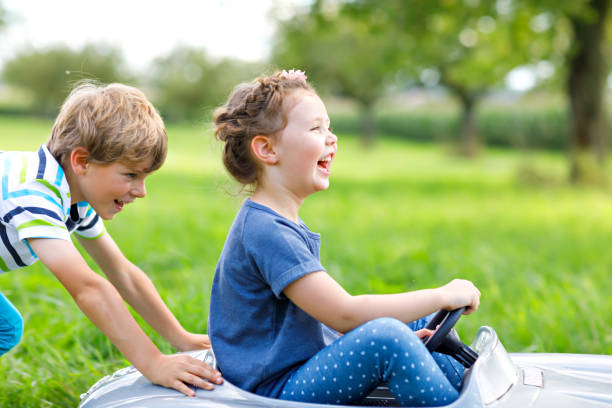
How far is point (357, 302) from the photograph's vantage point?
1.97m

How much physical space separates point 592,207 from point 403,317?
29.2 feet

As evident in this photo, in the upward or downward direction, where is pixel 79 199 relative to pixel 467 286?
upward

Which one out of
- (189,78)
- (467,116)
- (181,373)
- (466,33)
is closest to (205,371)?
(181,373)

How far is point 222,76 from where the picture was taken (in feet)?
165

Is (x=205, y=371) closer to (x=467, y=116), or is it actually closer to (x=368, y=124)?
(x=467, y=116)

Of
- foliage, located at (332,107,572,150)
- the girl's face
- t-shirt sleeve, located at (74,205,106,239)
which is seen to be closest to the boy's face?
t-shirt sleeve, located at (74,205,106,239)

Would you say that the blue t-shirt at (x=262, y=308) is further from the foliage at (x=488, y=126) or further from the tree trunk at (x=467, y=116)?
the foliage at (x=488, y=126)

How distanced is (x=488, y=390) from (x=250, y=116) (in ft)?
3.66

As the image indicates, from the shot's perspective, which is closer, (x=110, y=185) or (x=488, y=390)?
(x=488, y=390)

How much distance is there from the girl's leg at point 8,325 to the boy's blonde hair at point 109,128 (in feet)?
2.20

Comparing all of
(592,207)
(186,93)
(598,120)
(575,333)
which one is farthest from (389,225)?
(186,93)

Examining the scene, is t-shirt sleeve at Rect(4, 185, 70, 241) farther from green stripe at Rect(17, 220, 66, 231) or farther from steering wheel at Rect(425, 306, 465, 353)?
steering wheel at Rect(425, 306, 465, 353)

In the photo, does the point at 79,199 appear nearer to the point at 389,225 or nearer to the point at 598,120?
the point at 389,225

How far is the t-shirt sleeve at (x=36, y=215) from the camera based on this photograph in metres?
2.02
